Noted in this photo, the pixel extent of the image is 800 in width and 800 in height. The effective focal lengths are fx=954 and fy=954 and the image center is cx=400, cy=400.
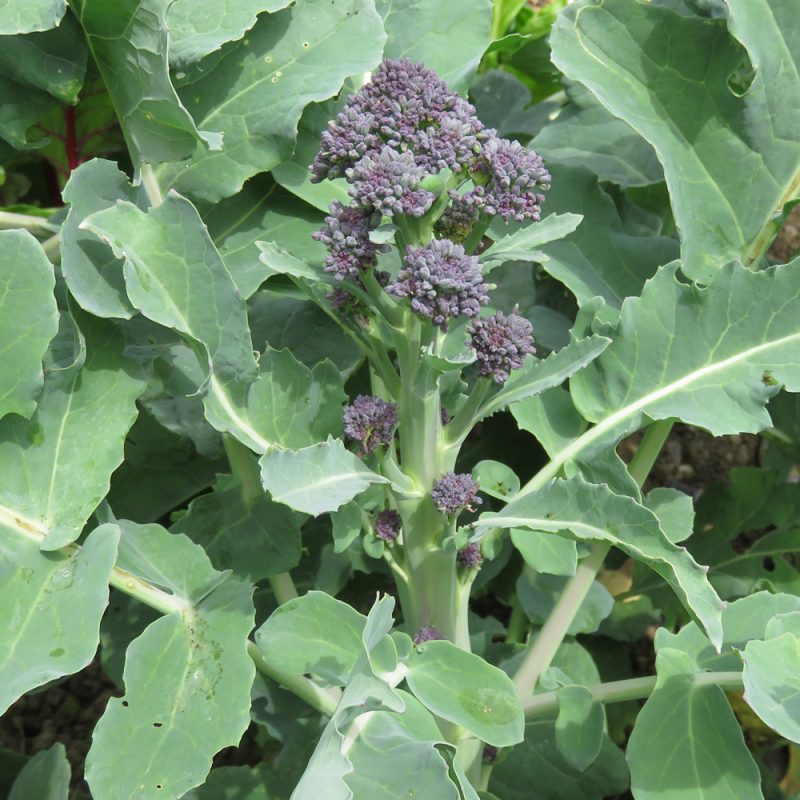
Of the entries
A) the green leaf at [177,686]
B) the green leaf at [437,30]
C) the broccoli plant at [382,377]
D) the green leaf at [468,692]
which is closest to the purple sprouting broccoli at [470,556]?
the broccoli plant at [382,377]

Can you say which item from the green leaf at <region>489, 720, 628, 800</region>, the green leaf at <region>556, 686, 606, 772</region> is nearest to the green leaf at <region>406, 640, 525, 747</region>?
the green leaf at <region>556, 686, 606, 772</region>

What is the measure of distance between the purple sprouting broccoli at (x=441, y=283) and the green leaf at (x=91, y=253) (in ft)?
1.03

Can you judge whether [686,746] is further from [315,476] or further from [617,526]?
[315,476]

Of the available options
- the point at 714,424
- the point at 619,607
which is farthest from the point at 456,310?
the point at 619,607

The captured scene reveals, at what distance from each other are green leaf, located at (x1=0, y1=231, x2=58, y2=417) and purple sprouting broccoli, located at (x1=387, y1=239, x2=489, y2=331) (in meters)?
0.36

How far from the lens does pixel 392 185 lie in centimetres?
89

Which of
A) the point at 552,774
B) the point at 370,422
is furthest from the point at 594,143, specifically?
the point at 552,774

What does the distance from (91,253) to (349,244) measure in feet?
0.98

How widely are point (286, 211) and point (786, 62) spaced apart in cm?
67

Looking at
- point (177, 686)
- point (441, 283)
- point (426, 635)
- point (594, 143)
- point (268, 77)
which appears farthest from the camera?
point (594, 143)

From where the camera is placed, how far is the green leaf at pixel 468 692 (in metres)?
0.93

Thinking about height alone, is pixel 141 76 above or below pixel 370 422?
above

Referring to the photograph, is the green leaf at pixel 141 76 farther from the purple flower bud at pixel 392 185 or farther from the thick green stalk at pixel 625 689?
the thick green stalk at pixel 625 689

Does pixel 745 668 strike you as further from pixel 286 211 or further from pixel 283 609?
pixel 286 211
